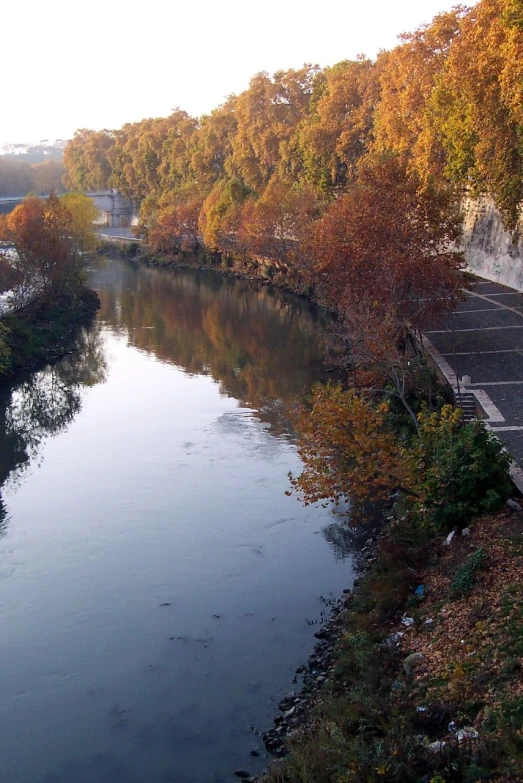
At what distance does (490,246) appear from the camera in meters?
33.7

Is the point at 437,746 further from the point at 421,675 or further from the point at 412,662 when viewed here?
the point at 412,662

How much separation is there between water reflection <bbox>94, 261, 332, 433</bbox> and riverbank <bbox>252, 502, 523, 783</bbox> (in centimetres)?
1021

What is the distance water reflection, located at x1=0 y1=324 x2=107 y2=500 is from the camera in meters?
21.3

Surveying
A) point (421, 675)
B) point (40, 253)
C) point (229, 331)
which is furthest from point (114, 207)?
point (421, 675)

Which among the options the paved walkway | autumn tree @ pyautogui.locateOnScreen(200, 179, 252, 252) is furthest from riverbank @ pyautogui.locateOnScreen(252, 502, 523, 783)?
autumn tree @ pyautogui.locateOnScreen(200, 179, 252, 252)

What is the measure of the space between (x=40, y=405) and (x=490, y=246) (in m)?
20.5

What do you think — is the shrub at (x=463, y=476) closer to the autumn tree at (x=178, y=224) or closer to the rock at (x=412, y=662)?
the rock at (x=412, y=662)

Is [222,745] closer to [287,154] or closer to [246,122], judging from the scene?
[287,154]

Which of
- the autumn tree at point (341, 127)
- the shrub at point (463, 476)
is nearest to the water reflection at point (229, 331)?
the autumn tree at point (341, 127)

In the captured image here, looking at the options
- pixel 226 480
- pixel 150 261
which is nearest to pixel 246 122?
pixel 150 261

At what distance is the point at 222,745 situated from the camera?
32.0 feet

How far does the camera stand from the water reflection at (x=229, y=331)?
26953 millimetres

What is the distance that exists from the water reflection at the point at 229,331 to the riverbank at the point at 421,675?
1021 cm

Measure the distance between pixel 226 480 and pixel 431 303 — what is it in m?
7.54
